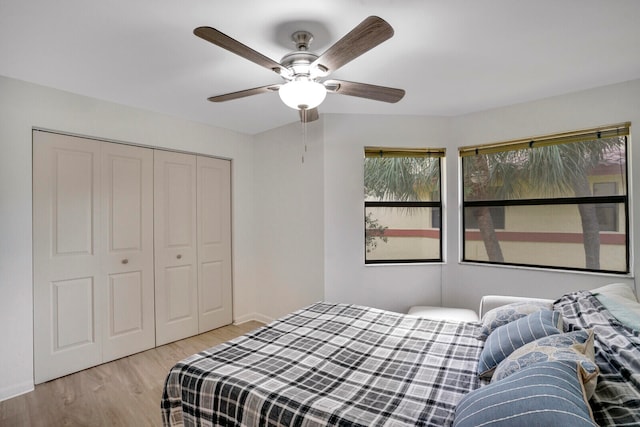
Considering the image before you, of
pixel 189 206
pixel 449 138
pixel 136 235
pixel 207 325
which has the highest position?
pixel 449 138

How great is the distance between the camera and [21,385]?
2357 mm

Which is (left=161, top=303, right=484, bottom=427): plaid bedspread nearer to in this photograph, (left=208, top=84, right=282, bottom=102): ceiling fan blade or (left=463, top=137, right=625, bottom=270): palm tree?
(left=208, top=84, right=282, bottom=102): ceiling fan blade

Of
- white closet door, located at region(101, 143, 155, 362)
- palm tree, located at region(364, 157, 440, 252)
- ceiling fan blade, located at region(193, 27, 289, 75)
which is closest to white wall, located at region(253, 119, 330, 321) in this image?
palm tree, located at region(364, 157, 440, 252)

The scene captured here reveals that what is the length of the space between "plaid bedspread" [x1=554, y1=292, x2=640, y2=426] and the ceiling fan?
1558mm

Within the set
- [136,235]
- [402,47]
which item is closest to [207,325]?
[136,235]

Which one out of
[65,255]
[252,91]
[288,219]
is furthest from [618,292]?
[65,255]

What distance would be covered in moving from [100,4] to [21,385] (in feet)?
8.92

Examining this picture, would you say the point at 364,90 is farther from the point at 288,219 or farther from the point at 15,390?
the point at 15,390

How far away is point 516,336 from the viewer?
1.49m

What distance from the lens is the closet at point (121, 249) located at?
255 cm

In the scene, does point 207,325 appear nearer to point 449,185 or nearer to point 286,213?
point 286,213

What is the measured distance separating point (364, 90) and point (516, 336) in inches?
62.5

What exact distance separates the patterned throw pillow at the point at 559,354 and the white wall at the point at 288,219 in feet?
7.24

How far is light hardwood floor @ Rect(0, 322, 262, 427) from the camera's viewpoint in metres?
2.07
